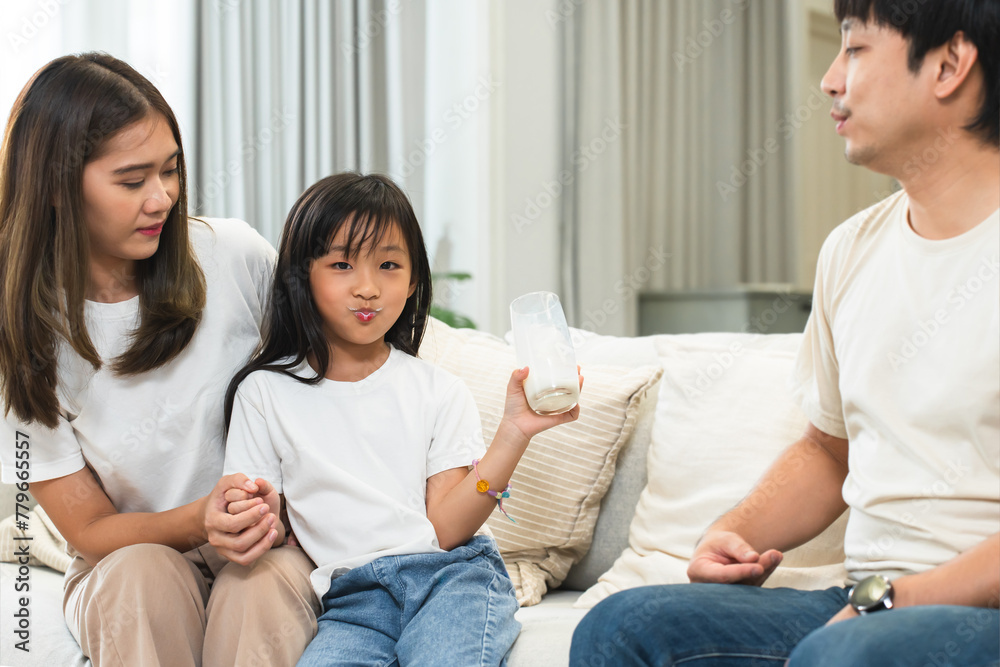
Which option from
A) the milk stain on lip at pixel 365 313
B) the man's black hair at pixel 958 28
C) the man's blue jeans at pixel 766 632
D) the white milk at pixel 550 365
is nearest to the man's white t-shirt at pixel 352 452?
the milk stain on lip at pixel 365 313

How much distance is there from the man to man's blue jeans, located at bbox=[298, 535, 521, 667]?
22 cm

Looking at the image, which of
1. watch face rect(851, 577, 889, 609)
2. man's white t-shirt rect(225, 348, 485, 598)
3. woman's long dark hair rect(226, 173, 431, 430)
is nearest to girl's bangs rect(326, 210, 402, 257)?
woman's long dark hair rect(226, 173, 431, 430)

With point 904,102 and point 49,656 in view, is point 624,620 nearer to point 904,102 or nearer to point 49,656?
point 904,102

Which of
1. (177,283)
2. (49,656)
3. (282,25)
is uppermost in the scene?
(282,25)

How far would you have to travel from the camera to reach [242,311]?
142cm

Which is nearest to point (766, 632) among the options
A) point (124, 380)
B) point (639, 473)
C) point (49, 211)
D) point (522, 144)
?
point (639, 473)

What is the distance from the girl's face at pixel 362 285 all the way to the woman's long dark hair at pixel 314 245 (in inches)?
0.5

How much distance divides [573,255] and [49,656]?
2907 mm

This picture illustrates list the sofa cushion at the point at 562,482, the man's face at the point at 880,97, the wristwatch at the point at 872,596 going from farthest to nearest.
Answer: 1. the sofa cushion at the point at 562,482
2. the man's face at the point at 880,97
3. the wristwatch at the point at 872,596

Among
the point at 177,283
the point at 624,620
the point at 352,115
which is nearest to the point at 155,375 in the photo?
the point at 177,283

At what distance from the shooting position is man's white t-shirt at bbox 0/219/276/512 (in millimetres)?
1286

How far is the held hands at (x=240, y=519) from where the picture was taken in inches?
44.0

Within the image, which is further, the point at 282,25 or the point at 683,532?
the point at 282,25

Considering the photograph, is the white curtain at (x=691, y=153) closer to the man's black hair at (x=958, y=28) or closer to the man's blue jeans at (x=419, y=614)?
the man's blue jeans at (x=419, y=614)
